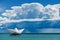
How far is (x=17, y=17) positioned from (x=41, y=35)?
3.02 ft

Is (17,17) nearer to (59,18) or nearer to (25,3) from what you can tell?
(25,3)

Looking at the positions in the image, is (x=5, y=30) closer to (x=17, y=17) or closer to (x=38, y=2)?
(x=17, y=17)

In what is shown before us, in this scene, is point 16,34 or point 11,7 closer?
point 11,7

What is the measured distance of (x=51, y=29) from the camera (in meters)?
8.49

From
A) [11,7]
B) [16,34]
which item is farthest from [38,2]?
[16,34]

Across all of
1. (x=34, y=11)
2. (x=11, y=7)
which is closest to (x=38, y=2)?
(x=34, y=11)

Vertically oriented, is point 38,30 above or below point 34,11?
below

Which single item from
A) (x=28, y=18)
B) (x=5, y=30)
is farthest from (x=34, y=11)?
(x=5, y=30)

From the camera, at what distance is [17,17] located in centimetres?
856

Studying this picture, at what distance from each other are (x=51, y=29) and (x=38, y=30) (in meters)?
0.38
